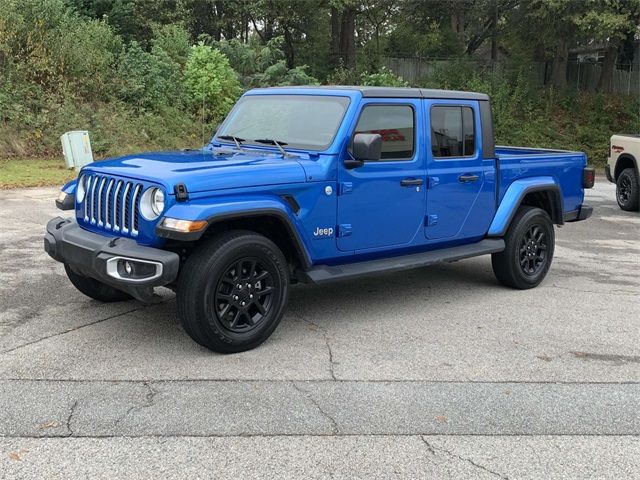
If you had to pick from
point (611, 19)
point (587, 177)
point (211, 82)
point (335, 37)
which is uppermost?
point (335, 37)

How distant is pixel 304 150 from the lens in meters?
5.48

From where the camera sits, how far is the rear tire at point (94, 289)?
5.82m

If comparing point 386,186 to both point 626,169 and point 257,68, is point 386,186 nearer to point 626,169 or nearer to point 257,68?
point 626,169

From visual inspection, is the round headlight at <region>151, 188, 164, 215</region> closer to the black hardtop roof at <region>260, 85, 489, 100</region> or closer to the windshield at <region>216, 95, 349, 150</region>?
the windshield at <region>216, 95, 349, 150</region>

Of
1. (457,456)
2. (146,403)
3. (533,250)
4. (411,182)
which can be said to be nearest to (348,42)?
(533,250)

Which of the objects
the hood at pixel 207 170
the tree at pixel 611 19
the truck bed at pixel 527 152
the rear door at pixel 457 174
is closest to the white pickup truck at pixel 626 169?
the truck bed at pixel 527 152

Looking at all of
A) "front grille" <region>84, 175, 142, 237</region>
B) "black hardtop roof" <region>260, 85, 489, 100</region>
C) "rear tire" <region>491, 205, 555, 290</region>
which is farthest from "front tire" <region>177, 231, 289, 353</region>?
"rear tire" <region>491, 205, 555, 290</region>

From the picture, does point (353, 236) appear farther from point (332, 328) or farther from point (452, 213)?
point (452, 213)

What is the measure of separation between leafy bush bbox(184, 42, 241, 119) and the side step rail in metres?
14.9

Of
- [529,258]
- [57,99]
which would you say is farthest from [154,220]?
[57,99]

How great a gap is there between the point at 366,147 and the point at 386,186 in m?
0.53

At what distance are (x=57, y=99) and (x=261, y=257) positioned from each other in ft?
49.1

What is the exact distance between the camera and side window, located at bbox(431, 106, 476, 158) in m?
6.17

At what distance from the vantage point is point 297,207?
507 cm
